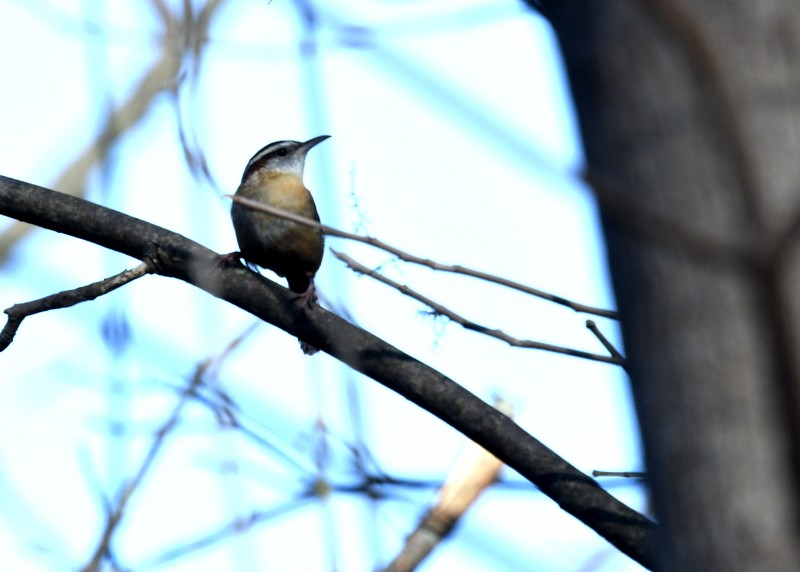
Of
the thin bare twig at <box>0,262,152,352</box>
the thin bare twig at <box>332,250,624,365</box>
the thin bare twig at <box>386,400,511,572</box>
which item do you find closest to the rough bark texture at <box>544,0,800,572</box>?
the thin bare twig at <box>332,250,624,365</box>

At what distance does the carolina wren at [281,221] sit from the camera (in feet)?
17.5

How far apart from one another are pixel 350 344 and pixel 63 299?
3.52 feet

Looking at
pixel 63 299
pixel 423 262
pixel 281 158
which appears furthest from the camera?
pixel 281 158

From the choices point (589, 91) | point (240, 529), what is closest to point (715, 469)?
point (589, 91)

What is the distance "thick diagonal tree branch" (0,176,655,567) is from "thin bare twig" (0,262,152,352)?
69 millimetres

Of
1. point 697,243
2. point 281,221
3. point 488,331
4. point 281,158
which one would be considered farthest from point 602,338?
point 281,158

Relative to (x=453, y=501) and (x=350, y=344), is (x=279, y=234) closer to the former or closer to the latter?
(x=453, y=501)

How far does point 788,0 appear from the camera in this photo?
1.37 m

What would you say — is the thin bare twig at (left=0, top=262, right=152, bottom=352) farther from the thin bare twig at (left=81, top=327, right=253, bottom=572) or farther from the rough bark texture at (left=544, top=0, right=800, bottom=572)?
the rough bark texture at (left=544, top=0, right=800, bottom=572)

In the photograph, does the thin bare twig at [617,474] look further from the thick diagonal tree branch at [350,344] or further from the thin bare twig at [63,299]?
the thin bare twig at [63,299]

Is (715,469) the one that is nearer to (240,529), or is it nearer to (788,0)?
(788,0)

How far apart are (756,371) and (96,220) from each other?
96.0 inches

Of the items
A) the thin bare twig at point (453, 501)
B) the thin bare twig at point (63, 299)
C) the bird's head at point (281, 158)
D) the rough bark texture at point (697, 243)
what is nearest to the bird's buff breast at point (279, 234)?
the bird's head at point (281, 158)

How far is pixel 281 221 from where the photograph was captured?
17.2 feet
